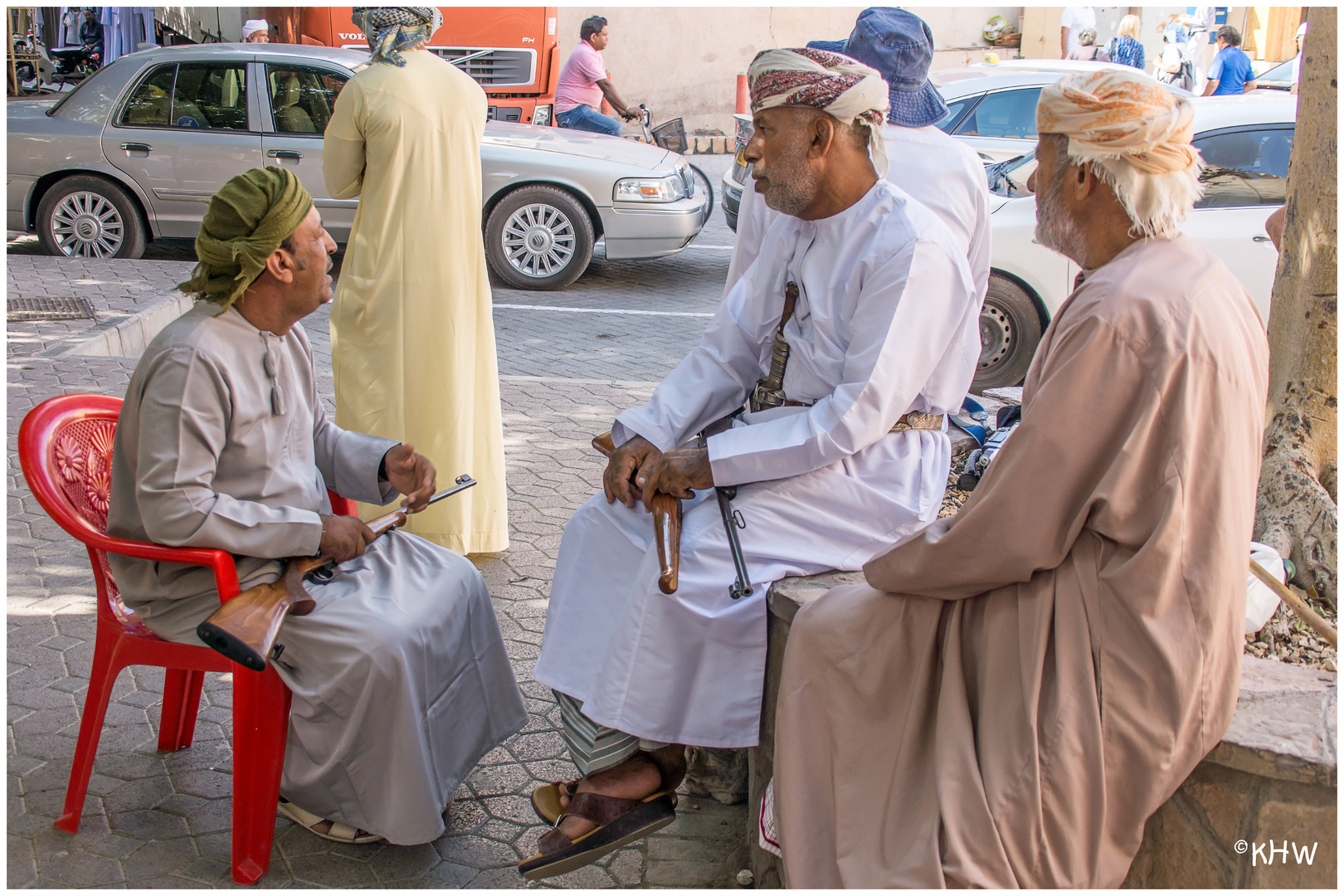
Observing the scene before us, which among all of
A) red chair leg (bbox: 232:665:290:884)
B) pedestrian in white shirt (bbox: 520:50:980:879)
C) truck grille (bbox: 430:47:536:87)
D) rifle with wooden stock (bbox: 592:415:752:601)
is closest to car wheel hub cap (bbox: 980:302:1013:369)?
pedestrian in white shirt (bbox: 520:50:980:879)

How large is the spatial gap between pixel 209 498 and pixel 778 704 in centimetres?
129

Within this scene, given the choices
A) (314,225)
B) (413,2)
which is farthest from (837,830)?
(413,2)

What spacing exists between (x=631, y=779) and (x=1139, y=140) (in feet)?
5.48

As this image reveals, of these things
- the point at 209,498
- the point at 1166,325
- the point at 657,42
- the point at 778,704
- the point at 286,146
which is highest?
the point at 657,42

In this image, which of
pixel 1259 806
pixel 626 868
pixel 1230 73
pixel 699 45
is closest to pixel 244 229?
pixel 626 868

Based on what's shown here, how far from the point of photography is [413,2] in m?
3.92

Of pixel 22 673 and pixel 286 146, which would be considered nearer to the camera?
pixel 22 673

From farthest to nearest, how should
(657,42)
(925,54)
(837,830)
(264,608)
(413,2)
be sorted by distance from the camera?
(657,42) < (925,54) < (413,2) < (264,608) < (837,830)

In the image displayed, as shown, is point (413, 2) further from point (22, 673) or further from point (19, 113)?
point (19, 113)

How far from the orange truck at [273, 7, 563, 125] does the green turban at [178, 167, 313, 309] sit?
11.2m

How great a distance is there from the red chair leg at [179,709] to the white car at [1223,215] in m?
5.23

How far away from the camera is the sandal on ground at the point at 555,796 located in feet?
8.49

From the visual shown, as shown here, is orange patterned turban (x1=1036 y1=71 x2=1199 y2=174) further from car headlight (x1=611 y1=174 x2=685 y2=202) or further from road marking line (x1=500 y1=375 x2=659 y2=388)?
car headlight (x1=611 y1=174 x2=685 y2=202)

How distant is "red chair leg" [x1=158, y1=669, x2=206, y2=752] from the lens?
9.69 feet
